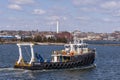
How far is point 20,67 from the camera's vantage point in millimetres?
72250

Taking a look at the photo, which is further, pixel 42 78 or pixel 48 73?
pixel 48 73

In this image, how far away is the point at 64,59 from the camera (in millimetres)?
79500

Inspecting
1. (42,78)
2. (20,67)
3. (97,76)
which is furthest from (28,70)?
(97,76)

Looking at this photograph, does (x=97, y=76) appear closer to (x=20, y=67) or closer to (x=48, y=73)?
(x=48, y=73)

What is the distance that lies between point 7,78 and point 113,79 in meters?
17.9

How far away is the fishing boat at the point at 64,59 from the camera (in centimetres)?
7288

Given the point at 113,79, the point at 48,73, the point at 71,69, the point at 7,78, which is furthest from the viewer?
the point at 71,69

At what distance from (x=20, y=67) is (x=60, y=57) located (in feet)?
34.0

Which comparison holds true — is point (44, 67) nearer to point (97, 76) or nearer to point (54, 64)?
point (54, 64)

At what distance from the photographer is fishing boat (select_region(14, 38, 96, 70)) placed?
7288 centimetres

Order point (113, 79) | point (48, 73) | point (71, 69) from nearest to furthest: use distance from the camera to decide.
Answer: point (113, 79)
point (48, 73)
point (71, 69)

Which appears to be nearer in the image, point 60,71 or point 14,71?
point 14,71

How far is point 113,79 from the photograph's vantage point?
2650 inches

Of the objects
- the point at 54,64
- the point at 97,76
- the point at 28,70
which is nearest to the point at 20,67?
the point at 28,70
